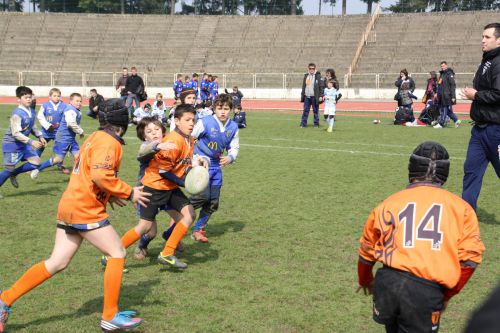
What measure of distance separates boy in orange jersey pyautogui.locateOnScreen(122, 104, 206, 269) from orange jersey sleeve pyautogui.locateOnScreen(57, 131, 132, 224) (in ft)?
4.93

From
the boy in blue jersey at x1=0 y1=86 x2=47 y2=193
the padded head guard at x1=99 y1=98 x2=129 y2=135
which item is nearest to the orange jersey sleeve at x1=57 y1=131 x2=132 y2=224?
the padded head guard at x1=99 y1=98 x2=129 y2=135

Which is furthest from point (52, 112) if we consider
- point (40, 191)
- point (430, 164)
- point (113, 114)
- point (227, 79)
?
point (227, 79)

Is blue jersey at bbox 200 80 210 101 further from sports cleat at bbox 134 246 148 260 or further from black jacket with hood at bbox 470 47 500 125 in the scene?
sports cleat at bbox 134 246 148 260

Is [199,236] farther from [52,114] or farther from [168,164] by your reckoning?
[52,114]

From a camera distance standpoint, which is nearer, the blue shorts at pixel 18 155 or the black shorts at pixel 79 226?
the black shorts at pixel 79 226

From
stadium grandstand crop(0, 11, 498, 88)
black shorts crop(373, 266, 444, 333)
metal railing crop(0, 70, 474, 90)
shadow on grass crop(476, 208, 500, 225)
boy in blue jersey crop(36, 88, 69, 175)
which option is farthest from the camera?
stadium grandstand crop(0, 11, 498, 88)

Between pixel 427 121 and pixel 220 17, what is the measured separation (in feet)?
106

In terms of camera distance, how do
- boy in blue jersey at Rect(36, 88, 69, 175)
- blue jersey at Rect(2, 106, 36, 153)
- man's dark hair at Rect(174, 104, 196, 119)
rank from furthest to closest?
boy in blue jersey at Rect(36, 88, 69, 175)
blue jersey at Rect(2, 106, 36, 153)
man's dark hair at Rect(174, 104, 196, 119)

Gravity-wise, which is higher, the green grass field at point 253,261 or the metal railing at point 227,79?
the metal railing at point 227,79

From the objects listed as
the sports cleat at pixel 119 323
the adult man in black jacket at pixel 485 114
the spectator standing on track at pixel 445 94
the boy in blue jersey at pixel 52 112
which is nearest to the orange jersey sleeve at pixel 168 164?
the sports cleat at pixel 119 323

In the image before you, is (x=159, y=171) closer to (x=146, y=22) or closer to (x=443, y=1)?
(x=146, y=22)

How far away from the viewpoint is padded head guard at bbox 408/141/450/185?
340 centimetres

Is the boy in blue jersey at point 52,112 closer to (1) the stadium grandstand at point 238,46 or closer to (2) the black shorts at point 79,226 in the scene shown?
(2) the black shorts at point 79,226

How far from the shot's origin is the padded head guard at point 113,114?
472cm
